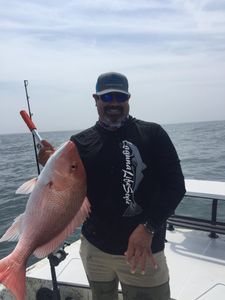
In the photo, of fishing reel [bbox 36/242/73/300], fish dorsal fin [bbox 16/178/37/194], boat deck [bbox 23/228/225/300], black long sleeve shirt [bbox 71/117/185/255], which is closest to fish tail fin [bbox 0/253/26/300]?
fish dorsal fin [bbox 16/178/37/194]

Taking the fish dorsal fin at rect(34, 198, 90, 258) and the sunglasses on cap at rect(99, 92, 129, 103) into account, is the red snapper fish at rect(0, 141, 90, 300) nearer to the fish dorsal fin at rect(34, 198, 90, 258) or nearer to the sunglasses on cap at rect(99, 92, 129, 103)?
the fish dorsal fin at rect(34, 198, 90, 258)

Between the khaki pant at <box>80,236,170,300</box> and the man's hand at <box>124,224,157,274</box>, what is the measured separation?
9.9 inches

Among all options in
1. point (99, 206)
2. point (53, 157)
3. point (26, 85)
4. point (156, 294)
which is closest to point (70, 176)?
point (53, 157)

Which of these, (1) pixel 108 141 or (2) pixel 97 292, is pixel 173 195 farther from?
(2) pixel 97 292

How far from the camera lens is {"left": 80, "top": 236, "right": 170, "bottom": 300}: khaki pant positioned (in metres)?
2.81

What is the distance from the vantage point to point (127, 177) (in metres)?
2.75

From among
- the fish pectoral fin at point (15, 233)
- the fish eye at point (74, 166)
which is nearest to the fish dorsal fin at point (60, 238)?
the fish pectoral fin at point (15, 233)

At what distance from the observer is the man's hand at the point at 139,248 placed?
8.32 ft

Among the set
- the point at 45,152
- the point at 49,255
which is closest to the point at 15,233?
the point at 45,152

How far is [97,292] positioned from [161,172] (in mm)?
1270

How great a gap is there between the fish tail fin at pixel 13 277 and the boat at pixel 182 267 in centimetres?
144

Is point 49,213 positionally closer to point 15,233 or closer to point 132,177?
point 15,233

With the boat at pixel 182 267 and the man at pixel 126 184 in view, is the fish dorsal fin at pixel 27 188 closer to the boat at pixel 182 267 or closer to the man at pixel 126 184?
the man at pixel 126 184

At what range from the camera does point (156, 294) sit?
281 centimetres
